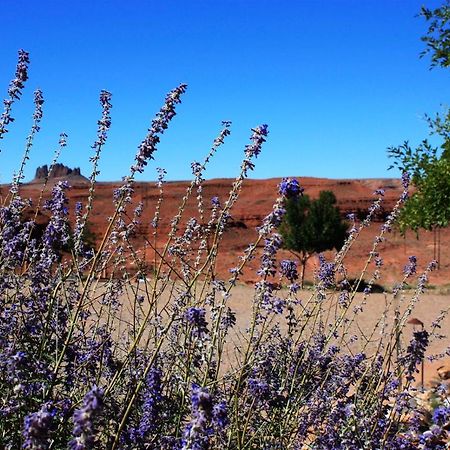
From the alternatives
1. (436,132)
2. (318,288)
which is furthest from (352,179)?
(318,288)

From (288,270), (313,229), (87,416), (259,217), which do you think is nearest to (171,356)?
(288,270)

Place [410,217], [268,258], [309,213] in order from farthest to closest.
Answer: [309,213] → [410,217] → [268,258]

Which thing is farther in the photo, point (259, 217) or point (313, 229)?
point (259, 217)

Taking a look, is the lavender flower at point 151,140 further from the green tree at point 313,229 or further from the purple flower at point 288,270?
the green tree at point 313,229

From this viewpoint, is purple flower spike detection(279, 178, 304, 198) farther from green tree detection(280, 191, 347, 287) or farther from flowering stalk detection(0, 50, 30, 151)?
green tree detection(280, 191, 347, 287)

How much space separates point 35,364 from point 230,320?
1.06 metres

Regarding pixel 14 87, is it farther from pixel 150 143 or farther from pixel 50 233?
pixel 150 143

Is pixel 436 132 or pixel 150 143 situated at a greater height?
pixel 436 132

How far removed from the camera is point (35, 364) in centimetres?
320

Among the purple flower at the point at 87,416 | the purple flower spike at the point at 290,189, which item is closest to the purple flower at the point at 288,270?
the purple flower spike at the point at 290,189

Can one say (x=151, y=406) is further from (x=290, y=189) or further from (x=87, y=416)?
(x=87, y=416)

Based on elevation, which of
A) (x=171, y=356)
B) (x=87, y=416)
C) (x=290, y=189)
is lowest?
(x=171, y=356)

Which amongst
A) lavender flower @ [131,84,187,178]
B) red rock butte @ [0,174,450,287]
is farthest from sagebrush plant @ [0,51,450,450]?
red rock butte @ [0,174,450,287]

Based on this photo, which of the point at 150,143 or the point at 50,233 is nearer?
the point at 150,143
